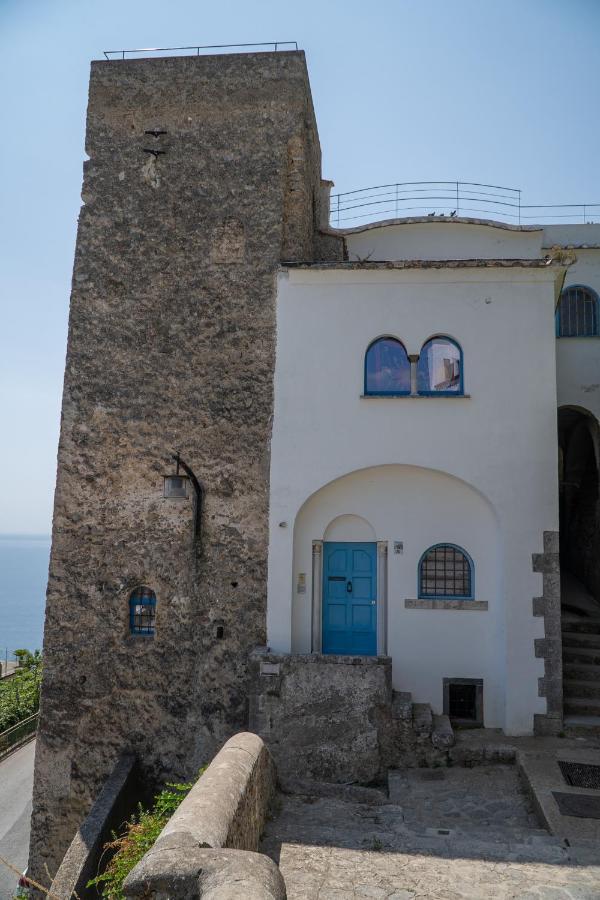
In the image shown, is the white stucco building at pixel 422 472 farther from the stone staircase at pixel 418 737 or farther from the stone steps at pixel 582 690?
the stone staircase at pixel 418 737

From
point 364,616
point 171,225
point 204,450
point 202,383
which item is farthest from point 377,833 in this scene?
point 171,225

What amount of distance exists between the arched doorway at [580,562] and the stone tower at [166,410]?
5549mm

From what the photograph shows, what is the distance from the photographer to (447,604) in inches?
475

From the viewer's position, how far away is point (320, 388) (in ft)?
41.0

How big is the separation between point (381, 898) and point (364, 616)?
6794 mm

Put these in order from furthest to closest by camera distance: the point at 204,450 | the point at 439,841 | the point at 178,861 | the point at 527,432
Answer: the point at 204,450 < the point at 527,432 < the point at 439,841 < the point at 178,861

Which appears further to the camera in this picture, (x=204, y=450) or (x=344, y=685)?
(x=204, y=450)

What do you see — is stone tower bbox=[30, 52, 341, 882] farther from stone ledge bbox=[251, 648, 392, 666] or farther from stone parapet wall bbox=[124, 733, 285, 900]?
stone parapet wall bbox=[124, 733, 285, 900]

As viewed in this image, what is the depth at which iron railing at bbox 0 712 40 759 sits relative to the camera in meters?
28.9

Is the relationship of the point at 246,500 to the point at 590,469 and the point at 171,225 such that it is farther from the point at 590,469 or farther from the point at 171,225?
the point at 590,469

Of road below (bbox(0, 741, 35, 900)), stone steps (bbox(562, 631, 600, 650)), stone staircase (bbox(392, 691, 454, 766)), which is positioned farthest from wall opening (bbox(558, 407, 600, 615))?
road below (bbox(0, 741, 35, 900))

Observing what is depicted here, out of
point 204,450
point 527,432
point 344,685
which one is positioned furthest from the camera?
point 204,450

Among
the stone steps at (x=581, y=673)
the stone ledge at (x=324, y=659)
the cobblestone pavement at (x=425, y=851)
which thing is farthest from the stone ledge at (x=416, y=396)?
the cobblestone pavement at (x=425, y=851)

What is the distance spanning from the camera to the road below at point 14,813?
22188 mm
